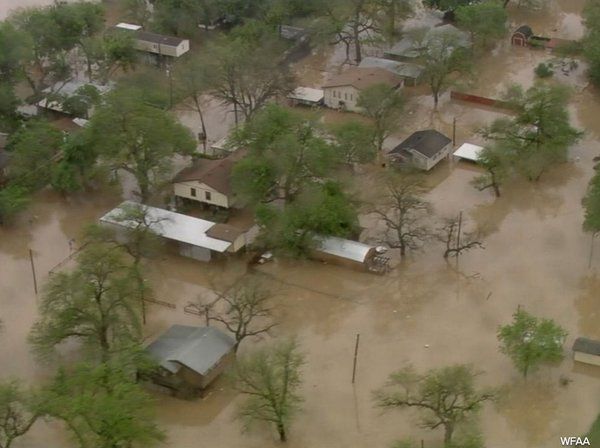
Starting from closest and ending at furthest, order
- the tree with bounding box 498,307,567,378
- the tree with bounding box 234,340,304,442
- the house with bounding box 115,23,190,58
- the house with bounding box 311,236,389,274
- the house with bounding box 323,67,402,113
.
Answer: the tree with bounding box 234,340,304,442 < the tree with bounding box 498,307,567,378 < the house with bounding box 311,236,389,274 < the house with bounding box 323,67,402,113 < the house with bounding box 115,23,190,58

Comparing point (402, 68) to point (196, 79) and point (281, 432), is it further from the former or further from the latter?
point (281, 432)

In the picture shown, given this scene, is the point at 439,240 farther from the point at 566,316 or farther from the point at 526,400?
the point at 526,400

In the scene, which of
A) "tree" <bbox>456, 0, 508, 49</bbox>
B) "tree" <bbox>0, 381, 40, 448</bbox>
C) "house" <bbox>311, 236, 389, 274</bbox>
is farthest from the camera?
"tree" <bbox>456, 0, 508, 49</bbox>

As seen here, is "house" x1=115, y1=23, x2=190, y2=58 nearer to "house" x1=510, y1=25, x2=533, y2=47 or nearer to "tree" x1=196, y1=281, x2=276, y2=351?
"house" x1=510, y1=25, x2=533, y2=47

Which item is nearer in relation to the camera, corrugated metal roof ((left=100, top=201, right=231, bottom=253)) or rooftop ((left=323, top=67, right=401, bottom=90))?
corrugated metal roof ((left=100, top=201, right=231, bottom=253))

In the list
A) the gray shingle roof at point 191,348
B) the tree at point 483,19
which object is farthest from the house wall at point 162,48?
the gray shingle roof at point 191,348

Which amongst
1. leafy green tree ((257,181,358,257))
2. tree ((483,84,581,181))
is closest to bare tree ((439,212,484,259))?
leafy green tree ((257,181,358,257))
